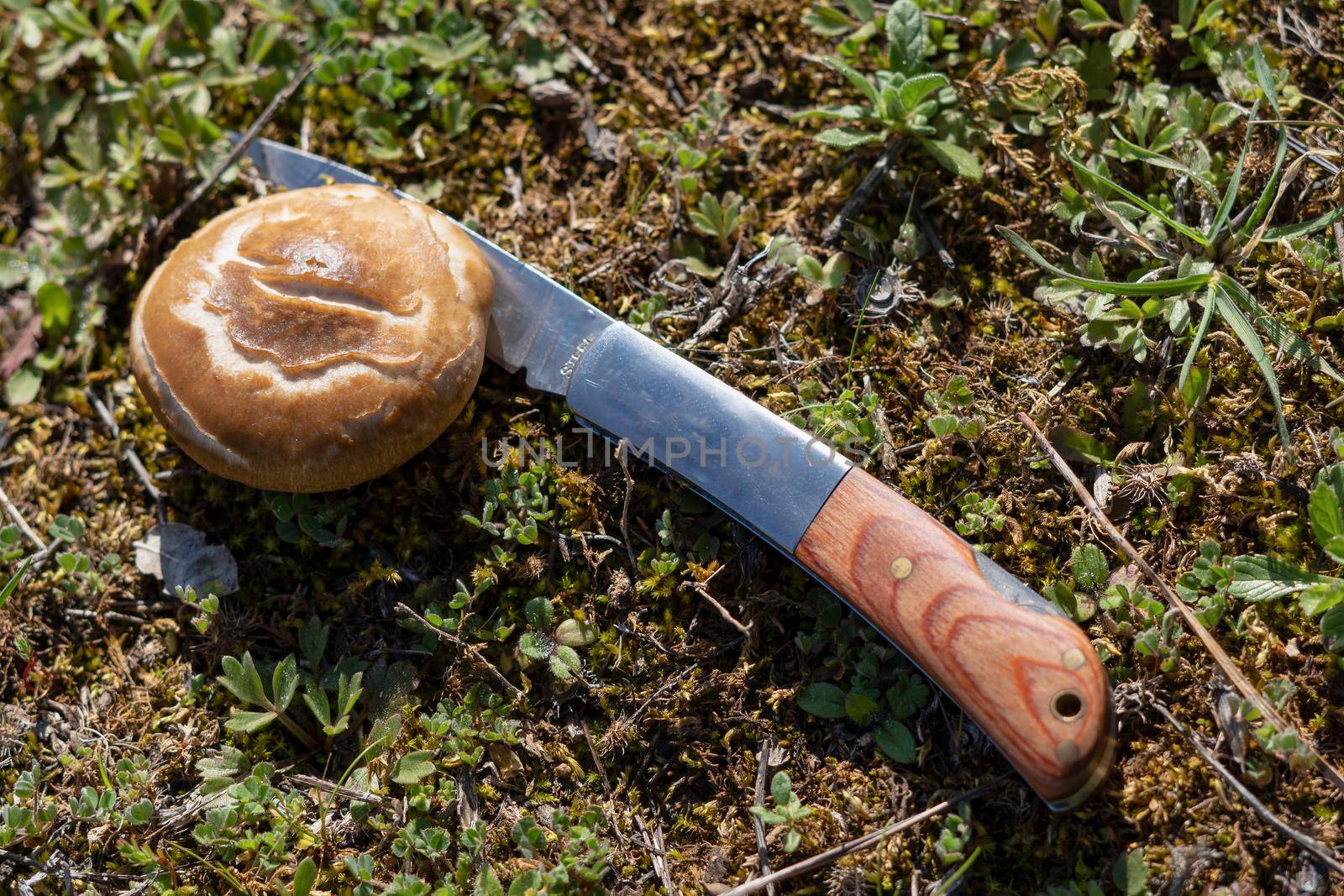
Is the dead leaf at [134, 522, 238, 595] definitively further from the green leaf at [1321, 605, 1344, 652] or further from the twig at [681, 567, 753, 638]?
the green leaf at [1321, 605, 1344, 652]

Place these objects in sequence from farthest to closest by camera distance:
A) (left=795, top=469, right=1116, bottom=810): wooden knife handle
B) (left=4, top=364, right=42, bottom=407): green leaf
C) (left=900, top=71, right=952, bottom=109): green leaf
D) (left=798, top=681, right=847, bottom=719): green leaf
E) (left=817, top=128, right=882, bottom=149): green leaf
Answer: (left=4, top=364, right=42, bottom=407): green leaf, (left=817, top=128, right=882, bottom=149): green leaf, (left=900, top=71, right=952, bottom=109): green leaf, (left=798, top=681, right=847, bottom=719): green leaf, (left=795, top=469, right=1116, bottom=810): wooden knife handle

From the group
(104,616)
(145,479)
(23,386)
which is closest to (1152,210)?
(145,479)

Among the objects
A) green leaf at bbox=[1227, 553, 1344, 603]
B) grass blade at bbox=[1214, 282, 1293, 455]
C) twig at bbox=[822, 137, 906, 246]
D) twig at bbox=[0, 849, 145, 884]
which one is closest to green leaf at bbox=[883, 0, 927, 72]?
twig at bbox=[822, 137, 906, 246]

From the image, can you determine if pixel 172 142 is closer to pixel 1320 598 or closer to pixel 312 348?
pixel 312 348

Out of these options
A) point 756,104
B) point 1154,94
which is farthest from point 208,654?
point 1154,94

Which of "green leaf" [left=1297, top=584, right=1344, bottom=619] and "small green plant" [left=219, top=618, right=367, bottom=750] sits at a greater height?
"green leaf" [left=1297, top=584, right=1344, bottom=619]

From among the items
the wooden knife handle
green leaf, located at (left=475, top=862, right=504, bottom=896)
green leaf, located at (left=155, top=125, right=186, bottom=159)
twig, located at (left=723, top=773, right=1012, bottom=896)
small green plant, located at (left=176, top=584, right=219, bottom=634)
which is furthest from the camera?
green leaf, located at (left=155, top=125, right=186, bottom=159)
